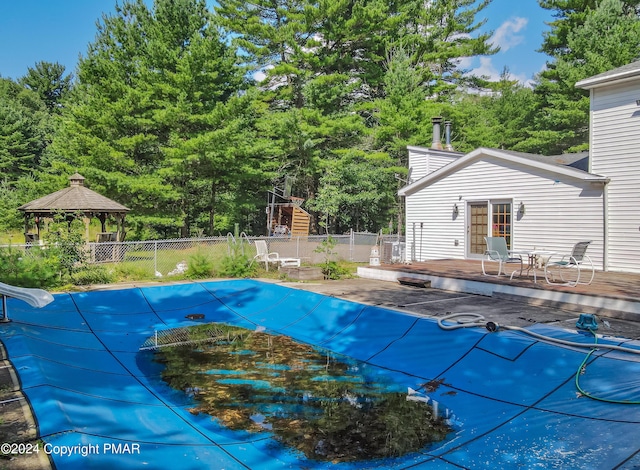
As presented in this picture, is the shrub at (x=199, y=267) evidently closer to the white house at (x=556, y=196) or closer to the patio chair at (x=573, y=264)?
the white house at (x=556, y=196)

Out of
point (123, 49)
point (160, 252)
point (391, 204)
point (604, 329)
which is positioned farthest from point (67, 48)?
point (604, 329)

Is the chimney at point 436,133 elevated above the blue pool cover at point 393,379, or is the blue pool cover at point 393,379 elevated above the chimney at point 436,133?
the chimney at point 436,133

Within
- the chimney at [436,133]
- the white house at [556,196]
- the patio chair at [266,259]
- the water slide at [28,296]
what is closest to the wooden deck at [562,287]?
the white house at [556,196]

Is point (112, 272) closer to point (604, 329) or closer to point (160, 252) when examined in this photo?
point (160, 252)

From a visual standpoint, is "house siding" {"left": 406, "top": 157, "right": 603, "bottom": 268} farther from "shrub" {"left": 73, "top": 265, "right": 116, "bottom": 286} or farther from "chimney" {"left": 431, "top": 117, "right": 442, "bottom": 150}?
"shrub" {"left": 73, "top": 265, "right": 116, "bottom": 286}

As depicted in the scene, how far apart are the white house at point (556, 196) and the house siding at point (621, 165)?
0.07ft

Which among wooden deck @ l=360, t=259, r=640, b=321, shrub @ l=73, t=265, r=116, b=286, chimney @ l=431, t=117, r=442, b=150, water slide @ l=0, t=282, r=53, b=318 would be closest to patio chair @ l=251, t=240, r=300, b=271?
wooden deck @ l=360, t=259, r=640, b=321

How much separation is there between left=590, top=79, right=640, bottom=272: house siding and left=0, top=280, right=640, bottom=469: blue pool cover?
19.2ft

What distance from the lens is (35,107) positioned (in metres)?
45.3

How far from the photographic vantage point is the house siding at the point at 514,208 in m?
10.8

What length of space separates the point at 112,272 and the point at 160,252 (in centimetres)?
148

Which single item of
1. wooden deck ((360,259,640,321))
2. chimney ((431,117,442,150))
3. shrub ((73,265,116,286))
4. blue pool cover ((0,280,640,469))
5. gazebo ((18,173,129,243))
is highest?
chimney ((431,117,442,150))

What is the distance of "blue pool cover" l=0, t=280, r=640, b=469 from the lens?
3.58 m

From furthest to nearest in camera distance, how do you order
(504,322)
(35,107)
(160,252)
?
(35,107) → (160,252) → (504,322)
